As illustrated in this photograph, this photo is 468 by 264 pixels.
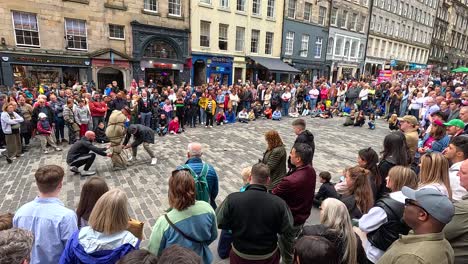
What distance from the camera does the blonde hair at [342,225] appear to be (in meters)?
2.34

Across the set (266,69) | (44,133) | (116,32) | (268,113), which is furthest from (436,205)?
(266,69)

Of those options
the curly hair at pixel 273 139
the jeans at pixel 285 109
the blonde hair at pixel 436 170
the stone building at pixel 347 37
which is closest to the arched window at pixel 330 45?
the stone building at pixel 347 37

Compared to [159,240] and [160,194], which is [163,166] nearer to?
[160,194]

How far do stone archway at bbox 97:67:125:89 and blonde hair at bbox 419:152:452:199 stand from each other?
60.9ft

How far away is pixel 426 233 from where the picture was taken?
6.38 ft

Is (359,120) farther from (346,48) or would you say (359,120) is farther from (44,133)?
(346,48)

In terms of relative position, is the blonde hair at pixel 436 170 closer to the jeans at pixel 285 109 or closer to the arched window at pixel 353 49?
the jeans at pixel 285 109

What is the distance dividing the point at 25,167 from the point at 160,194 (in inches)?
170

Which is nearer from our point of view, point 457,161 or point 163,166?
point 457,161

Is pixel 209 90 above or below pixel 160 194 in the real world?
above

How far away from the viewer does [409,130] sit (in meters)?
5.57

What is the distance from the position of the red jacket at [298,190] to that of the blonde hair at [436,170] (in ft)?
4.28

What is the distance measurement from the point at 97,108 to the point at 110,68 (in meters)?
8.82

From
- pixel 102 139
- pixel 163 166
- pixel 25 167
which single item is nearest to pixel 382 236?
pixel 163 166
